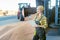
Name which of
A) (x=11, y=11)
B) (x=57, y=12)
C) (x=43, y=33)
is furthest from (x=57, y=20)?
(x=11, y=11)

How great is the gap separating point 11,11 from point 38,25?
2201 centimetres

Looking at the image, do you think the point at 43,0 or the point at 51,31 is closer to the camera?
the point at 51,31

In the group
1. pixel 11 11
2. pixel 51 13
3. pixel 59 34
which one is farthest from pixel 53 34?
pixel 11 11

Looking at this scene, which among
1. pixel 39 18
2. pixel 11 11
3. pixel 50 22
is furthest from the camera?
pixel 11 11

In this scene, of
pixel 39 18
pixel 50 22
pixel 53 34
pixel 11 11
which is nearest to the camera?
pixel 39 18

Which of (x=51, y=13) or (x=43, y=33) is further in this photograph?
(x=51, y=13)

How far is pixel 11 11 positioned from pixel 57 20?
59.6 ft

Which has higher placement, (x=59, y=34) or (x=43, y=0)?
(x=43, y=0)

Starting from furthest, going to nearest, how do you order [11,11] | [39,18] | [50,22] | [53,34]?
[11,11] < [50,22] < [53,34] < [39,18]

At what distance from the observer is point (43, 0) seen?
9.99 m

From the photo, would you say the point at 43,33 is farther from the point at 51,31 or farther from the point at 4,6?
the point at 4,6

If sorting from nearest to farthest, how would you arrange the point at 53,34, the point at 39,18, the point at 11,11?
the point at 39,18, the point at 53,34, the point at 11,11

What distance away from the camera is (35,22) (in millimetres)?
4676

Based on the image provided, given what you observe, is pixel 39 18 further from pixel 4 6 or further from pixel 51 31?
pixel 4 6
